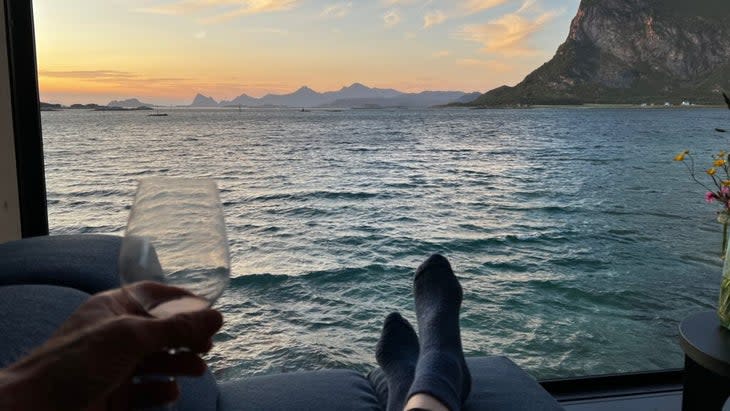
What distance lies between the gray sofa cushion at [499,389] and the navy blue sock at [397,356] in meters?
0.04

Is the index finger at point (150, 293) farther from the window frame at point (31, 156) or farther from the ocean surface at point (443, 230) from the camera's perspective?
the window frame at point (31, 156)

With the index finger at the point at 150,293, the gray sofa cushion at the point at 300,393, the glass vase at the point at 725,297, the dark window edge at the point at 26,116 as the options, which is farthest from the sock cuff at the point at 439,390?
the dark window edge at the point at 26,116

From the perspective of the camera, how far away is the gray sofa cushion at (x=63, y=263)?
89cm

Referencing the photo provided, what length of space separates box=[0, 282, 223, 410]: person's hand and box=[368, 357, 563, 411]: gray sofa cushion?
2.31 ft

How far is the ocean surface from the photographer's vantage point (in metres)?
4.21

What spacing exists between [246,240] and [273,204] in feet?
11.3

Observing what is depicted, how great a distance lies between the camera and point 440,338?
101 centimetres

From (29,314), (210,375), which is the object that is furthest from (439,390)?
(29,314)

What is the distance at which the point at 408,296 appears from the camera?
5430 mm

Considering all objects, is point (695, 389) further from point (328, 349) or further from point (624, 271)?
point (624, 271)

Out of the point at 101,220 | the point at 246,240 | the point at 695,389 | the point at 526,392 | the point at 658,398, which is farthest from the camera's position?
the point at 101,220

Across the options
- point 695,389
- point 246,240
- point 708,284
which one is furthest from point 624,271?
point 695,389

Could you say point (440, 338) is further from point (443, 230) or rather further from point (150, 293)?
point (443, 230)

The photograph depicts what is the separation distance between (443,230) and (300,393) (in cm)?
803
